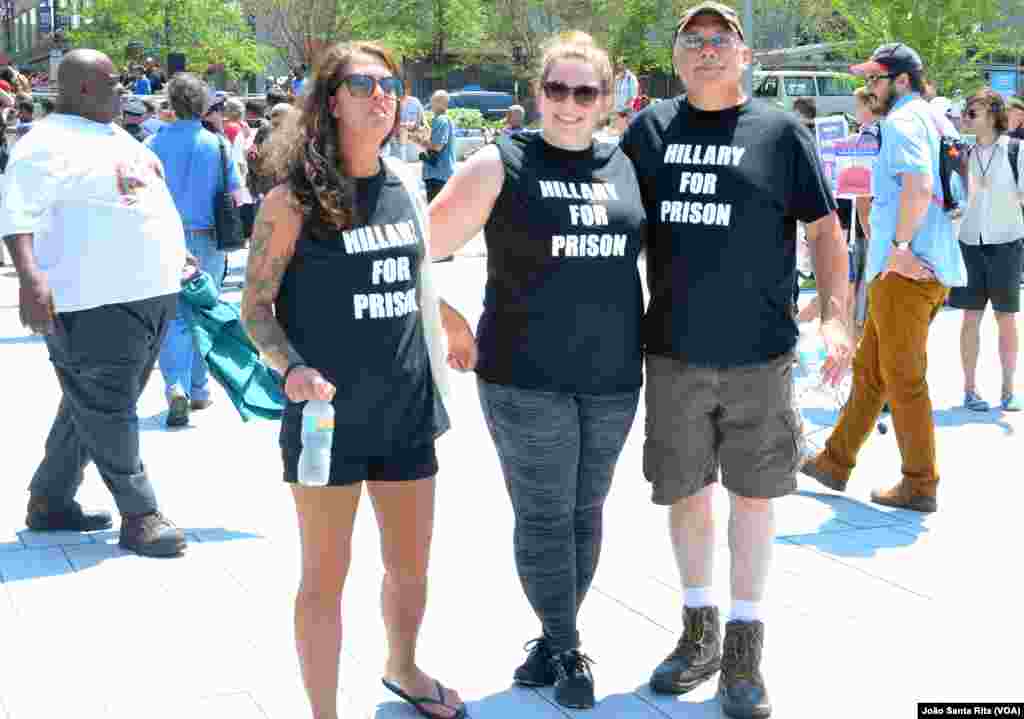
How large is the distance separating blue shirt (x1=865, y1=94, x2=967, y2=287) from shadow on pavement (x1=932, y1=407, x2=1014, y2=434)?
2.02m

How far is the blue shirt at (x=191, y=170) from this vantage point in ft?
28.8

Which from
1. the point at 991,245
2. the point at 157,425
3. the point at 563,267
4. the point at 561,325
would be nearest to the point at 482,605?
the point at 561,325

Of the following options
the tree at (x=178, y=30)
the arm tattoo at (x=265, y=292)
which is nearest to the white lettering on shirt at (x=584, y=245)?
the arm tattoo at (x=265, y=292)

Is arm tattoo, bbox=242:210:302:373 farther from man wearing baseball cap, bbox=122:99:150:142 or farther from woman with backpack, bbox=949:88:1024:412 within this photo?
man wearing baseball cap, bbox=122:99:150:142

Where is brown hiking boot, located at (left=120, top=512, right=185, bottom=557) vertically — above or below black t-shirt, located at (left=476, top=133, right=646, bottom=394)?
below

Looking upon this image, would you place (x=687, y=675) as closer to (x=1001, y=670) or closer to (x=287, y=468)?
(x=1001, y=670)

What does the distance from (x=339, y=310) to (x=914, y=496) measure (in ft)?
11.8

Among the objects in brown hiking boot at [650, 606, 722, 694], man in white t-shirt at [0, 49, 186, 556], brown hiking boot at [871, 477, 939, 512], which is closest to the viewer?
brown hiking boot at [650, 606, 722, 694]

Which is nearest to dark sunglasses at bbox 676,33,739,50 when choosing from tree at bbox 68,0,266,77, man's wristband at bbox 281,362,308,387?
man's wristband at bbox 281,362,308,387

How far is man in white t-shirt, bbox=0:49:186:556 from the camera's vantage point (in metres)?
5.54

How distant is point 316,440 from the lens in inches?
137

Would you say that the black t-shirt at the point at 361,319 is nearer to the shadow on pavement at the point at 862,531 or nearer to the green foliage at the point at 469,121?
the shadow on pavement at the point at 862,531

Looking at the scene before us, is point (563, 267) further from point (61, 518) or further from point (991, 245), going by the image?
point (991, 245)

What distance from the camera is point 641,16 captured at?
48.9m
